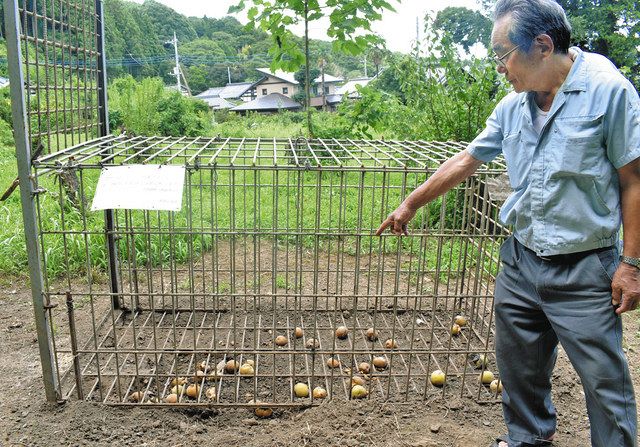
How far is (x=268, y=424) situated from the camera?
279 cm

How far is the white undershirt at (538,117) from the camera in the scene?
2100 mm

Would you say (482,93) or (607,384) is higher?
(482,93)

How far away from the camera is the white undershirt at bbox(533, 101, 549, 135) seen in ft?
6.89

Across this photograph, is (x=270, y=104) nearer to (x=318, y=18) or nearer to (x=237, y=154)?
(x=318, y=18)

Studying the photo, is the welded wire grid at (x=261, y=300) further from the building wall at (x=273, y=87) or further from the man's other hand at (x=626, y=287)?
the building wall at (x=273, y=87)

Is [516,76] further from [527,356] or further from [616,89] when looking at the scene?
[527,356]

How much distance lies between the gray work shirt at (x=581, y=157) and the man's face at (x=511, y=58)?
0.41 ft

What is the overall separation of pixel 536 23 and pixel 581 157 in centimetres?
51

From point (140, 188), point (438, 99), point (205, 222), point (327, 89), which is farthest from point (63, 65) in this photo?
point (327, 89)

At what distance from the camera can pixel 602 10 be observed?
1587 centimetres

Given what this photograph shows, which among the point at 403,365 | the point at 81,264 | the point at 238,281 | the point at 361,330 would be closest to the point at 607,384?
the point at 403,365

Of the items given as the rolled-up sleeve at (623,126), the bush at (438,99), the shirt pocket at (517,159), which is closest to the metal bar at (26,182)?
the shirt pocket at (517,159)

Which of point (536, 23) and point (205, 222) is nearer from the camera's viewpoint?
point (536, 23)

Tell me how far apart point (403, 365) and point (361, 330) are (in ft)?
1.49
